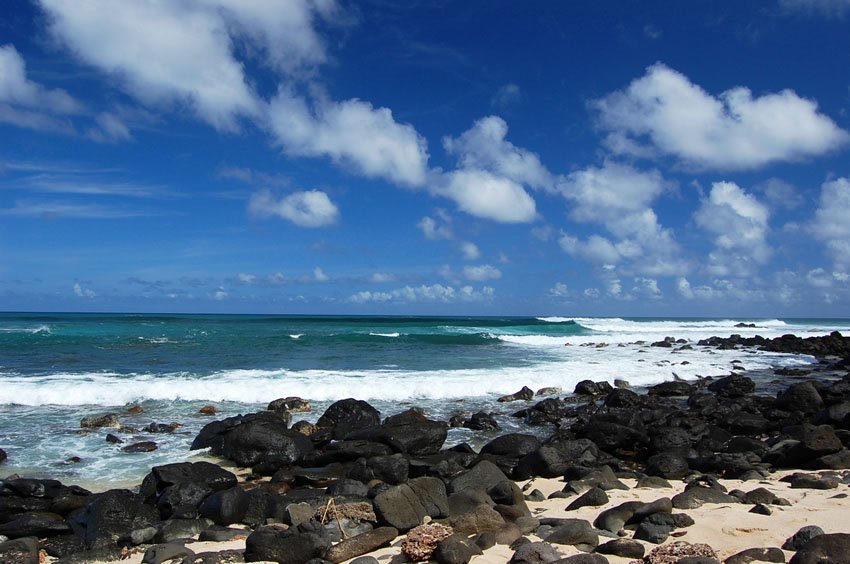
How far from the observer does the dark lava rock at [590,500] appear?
691 cm

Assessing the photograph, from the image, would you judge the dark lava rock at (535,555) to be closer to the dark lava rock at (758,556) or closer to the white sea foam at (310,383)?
the dark lava rock at (758,556)

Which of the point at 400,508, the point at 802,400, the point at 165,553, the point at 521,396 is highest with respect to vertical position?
the point at 802,400

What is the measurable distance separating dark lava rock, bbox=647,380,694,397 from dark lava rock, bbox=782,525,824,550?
1259 centimetres

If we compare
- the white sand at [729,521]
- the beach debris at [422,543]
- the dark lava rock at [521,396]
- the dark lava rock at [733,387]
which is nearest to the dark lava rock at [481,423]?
the dark lava rock at [521,396]

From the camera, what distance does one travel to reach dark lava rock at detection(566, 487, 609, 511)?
6.91 m

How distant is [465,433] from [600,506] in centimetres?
524

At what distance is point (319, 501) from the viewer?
7.14 m

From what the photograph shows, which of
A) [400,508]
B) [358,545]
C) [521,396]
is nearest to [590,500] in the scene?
[400,508]

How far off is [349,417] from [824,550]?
29.6 ft

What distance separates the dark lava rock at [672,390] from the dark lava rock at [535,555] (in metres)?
13.4

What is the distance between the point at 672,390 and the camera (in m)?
17.3

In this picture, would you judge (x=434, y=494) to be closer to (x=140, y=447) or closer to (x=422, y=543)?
(x=422, y=543)

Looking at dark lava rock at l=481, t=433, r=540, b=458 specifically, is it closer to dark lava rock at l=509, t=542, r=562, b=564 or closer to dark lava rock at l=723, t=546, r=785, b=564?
dark lava rock at l=509, t=542, r=562, b=564

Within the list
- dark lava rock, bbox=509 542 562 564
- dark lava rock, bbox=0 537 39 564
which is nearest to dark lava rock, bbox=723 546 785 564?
dark lava rock, bbox=509 542 562 564
